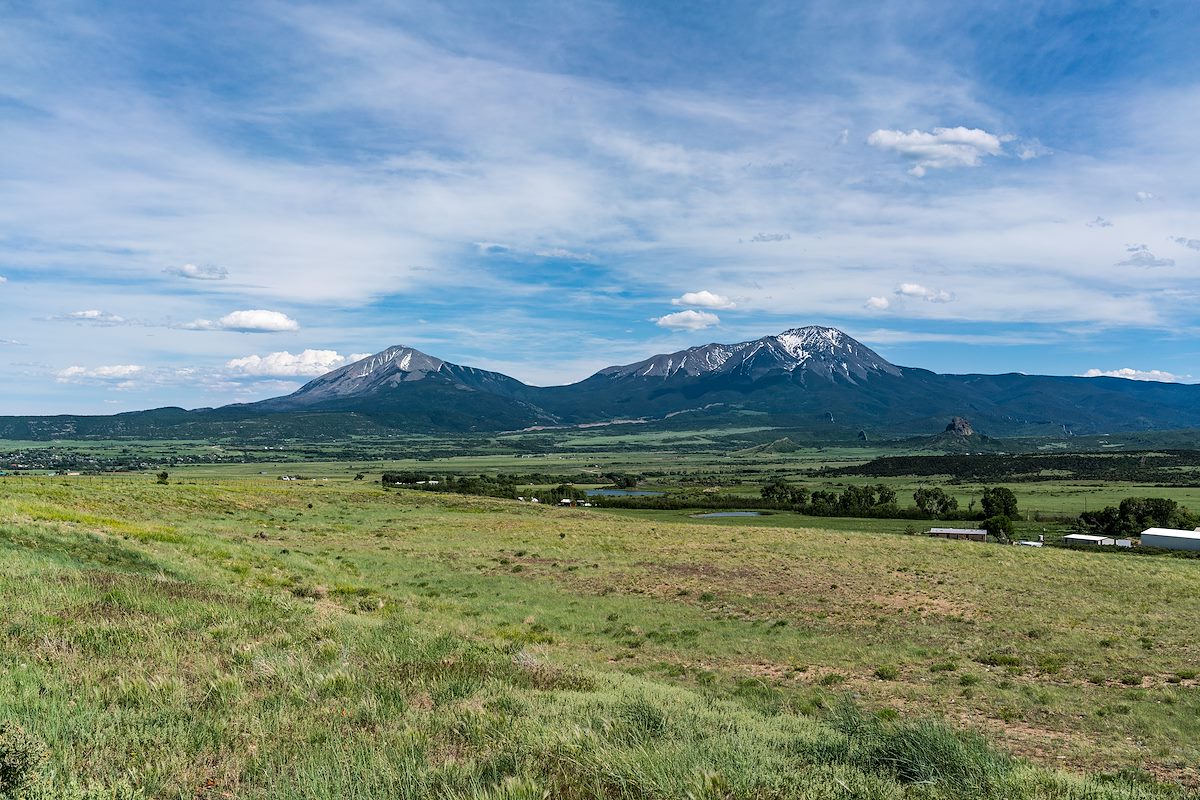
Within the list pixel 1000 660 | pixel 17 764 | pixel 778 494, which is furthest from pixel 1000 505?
pixel 17 764

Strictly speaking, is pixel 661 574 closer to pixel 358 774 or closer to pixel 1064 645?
pixel 1064 645

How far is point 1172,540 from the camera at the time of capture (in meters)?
71.1

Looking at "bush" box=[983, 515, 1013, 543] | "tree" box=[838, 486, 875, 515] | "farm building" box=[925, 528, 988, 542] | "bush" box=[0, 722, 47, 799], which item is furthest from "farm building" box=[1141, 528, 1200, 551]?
"bush" box=[0, 722, 47, 799]

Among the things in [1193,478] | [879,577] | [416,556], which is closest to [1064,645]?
[879,577]

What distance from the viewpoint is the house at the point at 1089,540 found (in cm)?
7262

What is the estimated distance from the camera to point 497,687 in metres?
9.91

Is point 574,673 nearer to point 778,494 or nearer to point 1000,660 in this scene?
point 1000,660

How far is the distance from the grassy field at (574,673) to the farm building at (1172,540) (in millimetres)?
41843

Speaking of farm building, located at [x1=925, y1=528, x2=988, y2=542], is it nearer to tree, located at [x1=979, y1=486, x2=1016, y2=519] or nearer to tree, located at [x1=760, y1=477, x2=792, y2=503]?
tree, located at [x1=979, y1=486, x2=1016, y2=519]

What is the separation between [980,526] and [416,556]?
76.6 meters

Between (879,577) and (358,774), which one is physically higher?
(358,774)

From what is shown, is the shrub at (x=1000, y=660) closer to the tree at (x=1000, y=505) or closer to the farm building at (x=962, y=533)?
the farm building at (x=962, y=533)

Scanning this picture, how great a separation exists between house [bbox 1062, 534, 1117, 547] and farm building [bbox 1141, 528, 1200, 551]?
3.09 m

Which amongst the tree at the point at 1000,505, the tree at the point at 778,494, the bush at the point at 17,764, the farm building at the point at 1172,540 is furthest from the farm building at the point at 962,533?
the bush at the point at 17,764
